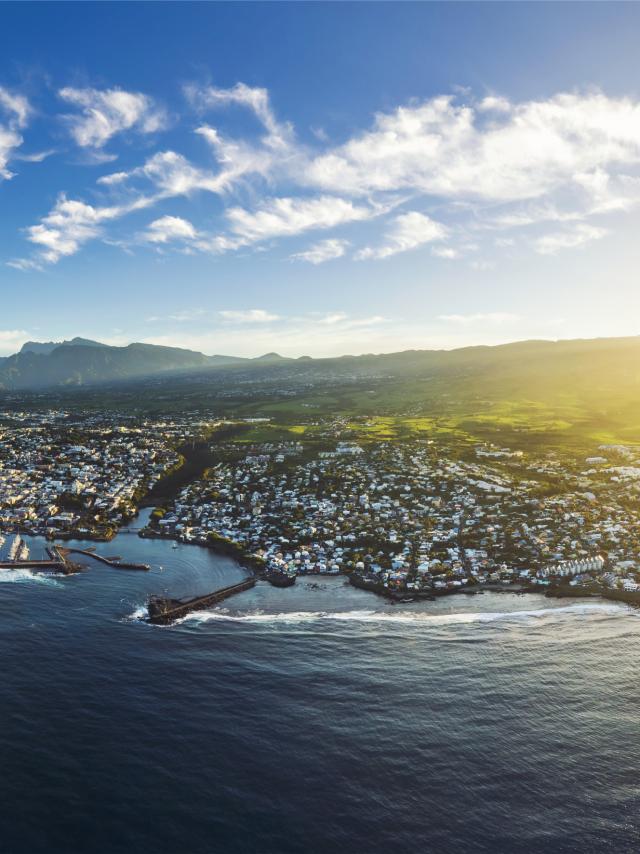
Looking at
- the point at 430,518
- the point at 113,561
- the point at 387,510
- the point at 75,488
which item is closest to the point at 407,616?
the point at 430,518

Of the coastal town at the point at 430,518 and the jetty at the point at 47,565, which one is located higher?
the coastal town at the point at 430,518

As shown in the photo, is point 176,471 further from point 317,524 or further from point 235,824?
point 235,824

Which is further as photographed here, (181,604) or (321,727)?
(181,604)

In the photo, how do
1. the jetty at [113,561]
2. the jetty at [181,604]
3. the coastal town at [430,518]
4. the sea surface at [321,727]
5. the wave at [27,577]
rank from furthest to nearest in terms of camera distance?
the jetty at [113,561] → the coastal town at [430,518] → the wave at [27,577] → the jetty at [181,604] → the sea surface at [321,727]

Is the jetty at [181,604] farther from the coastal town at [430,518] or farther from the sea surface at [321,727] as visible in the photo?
the coastal town at [430,518]

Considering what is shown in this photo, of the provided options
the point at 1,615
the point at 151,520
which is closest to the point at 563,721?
the point at 1,615

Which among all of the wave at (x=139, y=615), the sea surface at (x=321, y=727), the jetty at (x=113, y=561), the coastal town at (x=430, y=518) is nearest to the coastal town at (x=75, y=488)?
the jetty at (x=113, y=561)

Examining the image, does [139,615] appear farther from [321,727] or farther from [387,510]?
[387,510]
